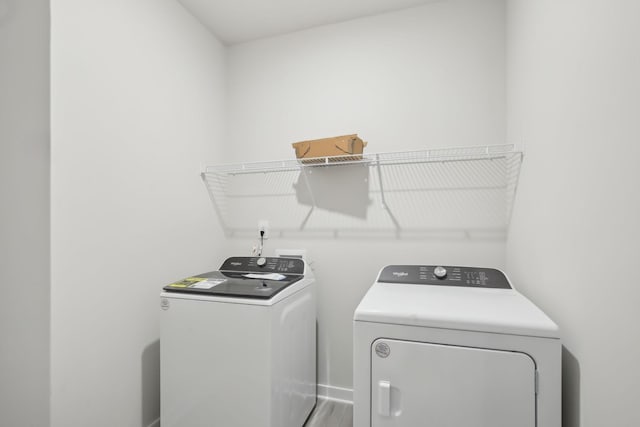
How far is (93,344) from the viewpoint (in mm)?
1432

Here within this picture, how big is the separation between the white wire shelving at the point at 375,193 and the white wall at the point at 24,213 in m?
1.03

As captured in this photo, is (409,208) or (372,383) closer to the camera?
(372,383)

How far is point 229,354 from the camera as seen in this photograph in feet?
4.78

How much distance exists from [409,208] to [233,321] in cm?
127

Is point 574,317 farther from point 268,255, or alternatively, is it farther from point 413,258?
point 268,255

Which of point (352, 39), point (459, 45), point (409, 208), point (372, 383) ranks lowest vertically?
point (372, 383)

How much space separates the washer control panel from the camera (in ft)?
6.48

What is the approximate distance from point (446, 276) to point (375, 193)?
712 millimetres

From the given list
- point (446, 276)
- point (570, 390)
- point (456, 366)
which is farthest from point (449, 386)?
point (446, 276)

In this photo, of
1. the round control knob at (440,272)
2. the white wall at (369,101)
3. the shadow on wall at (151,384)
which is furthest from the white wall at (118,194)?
the round control knob at (440,272)

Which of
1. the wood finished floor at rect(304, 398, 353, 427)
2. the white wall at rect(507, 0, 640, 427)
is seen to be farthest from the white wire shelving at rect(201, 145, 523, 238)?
the wood finished floor at rect(304, 398, 353, 427)

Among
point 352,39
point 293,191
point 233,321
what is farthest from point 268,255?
point 352,39

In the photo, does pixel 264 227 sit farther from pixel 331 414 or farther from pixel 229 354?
pixel 331 414

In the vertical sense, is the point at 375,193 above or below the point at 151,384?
above
